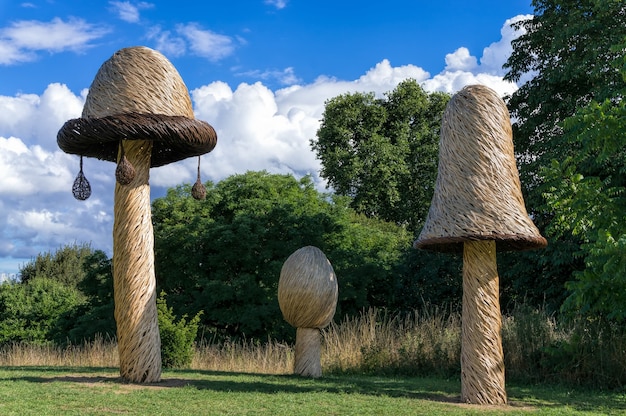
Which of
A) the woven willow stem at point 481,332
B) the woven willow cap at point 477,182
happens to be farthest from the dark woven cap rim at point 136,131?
the woven willow stem at point 481,332

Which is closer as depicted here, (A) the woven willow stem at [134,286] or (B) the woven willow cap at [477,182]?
(B) the woven willow cap at [477,182]

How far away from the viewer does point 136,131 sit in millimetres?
11031

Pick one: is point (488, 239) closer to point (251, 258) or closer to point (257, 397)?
point (257, 397)

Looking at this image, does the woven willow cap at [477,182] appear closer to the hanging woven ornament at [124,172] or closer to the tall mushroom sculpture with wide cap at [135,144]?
the tall mushroom sculpture with wide cap at [135,144]

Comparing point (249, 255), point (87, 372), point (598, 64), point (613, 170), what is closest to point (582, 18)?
point (598, 64)

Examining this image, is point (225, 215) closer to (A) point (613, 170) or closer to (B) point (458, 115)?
(A) point (613, 170)

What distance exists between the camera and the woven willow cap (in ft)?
32.6

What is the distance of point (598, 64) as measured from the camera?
2017cm

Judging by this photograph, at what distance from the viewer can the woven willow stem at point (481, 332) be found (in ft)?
33.4

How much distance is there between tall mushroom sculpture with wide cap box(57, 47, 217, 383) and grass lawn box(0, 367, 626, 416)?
81cm

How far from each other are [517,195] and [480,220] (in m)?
0.94

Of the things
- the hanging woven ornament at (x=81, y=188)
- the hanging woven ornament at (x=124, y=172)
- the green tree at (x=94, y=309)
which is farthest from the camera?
the green tree at (x=94, y=309)

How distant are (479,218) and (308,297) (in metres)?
4.48

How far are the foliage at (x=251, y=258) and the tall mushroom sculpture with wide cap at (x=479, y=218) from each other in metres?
12.8
